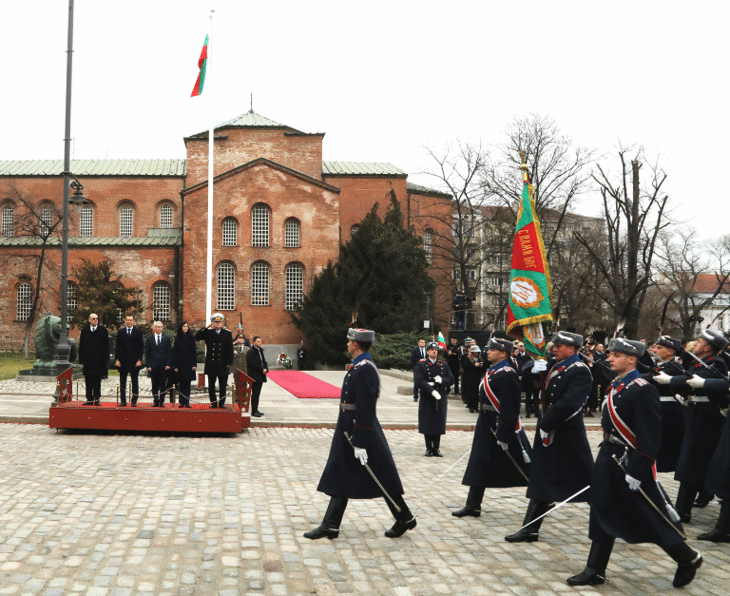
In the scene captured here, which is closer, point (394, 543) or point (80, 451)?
point (394, 543)

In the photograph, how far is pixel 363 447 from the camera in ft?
21.7

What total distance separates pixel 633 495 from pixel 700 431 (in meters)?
2.92

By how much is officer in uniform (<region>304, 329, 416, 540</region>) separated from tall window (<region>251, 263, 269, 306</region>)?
45261 mm

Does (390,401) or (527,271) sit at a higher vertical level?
(527,271)

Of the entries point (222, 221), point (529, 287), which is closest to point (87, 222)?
point (222, 221)

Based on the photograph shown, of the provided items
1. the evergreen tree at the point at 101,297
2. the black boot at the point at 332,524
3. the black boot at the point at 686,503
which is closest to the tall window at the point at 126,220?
the evergreen tree at the point at 101,297

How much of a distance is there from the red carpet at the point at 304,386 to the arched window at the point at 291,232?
18.6 meters

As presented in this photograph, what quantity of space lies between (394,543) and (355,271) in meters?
42.2

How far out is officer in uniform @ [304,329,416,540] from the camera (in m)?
6.60

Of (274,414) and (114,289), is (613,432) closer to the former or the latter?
(274,414)

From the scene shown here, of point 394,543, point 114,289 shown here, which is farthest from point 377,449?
point 114,289

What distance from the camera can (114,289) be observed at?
42.7 m

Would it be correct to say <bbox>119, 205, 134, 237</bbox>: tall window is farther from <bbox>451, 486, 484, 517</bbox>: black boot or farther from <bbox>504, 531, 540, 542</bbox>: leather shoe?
<bbox>504, 531, 540, 542</bbox>: leather shoe

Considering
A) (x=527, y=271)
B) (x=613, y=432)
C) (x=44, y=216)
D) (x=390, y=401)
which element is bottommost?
(x=390, y=401)
